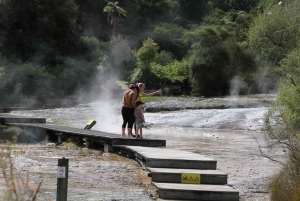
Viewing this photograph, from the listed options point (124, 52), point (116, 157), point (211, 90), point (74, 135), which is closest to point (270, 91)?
point (211, 90)

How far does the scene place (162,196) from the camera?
37.4 ft

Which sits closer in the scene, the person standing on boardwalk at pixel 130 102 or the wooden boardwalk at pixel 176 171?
the wooden boardwalk at pixel 176 171

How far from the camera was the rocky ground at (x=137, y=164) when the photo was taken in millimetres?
12367

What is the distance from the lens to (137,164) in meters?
15.9

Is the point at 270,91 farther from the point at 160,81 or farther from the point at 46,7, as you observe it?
the point at 46,7

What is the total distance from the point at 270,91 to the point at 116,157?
4023 centimetres

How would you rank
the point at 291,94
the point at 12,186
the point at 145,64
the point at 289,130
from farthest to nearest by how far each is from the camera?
the point at 145,64, the point at 291,94, the point at 289,130, the point at 12,186

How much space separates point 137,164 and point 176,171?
3.24 m

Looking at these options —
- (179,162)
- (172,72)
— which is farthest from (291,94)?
(172,72)

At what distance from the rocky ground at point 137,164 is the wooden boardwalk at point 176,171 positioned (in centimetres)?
29

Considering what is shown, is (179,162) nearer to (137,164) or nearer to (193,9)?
(137,164)

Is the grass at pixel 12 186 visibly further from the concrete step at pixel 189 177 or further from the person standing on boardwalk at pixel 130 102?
the person standing on boardwalk at pixel 130 102

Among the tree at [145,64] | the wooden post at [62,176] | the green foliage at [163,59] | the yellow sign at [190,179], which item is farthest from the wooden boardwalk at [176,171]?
the green foliage at [163,59]

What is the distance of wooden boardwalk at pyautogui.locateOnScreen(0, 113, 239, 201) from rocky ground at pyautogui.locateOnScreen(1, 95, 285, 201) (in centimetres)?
29
